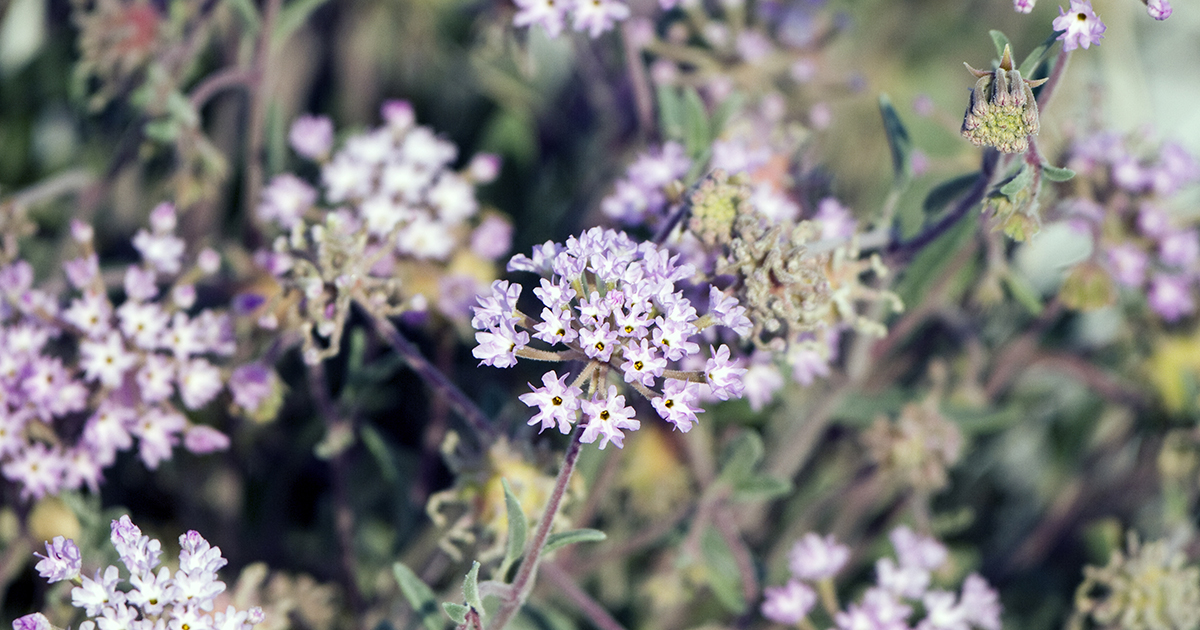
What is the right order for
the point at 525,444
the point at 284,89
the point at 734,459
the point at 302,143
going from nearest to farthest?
the point at 525,444
the point at 734,459
the point at 302,143
the point at 284,89

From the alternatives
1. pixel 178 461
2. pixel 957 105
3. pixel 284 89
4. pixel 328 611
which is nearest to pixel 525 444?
pixel 328 611

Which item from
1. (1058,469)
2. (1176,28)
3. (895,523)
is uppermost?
(1176,28)

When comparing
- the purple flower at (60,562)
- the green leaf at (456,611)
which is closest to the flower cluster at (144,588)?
the purple flower at (60,562)

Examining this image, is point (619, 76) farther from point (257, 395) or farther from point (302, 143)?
point (257, 395)

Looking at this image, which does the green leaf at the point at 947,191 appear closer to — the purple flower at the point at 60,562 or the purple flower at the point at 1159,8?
the purple flower at the point at 1159,8

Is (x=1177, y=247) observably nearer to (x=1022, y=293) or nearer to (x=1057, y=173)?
(x=1022, y=293)

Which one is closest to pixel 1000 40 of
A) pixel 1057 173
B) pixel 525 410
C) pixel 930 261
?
pixel 1057 173

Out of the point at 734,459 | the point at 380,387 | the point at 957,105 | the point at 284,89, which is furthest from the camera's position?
the point at 957,105
